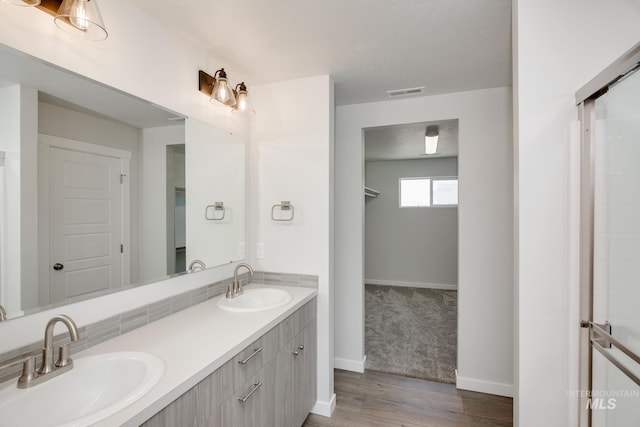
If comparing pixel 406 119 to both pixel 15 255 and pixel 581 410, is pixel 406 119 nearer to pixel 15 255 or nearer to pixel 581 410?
pixel 581 410

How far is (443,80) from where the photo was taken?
2.27 metres

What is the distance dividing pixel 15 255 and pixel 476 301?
2.88m

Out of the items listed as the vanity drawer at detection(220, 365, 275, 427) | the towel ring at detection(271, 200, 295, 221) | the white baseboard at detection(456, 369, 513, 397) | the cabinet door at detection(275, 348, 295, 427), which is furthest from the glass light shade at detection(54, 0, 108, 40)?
the white baseboard at detection(456, 369, 513, 397)

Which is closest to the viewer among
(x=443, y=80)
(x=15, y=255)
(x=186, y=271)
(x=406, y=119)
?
(x=15, y=255)

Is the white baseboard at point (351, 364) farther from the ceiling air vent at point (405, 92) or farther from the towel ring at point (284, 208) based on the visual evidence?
the ceiling air vent at point (405, 92)

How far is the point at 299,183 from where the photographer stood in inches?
88.4

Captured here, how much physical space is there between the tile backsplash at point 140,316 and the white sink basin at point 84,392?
0.10m

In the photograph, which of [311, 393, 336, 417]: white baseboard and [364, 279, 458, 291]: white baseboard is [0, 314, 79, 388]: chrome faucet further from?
[364, 279, 458, 291]: white baseboard

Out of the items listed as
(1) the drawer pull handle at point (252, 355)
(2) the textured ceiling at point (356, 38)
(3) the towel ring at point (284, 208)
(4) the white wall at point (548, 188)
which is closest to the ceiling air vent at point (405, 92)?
(2) the textured ceiling at point (356, 38)

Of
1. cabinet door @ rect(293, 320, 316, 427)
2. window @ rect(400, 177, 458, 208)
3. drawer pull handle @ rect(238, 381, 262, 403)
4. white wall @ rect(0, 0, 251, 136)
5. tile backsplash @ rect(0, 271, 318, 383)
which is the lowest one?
→ cabinet door @ rect(293, 320, 316, 427)

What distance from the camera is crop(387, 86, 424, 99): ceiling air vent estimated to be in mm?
2421

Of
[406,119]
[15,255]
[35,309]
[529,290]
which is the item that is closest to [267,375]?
[35,309]

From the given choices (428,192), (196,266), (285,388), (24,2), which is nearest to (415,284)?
(428,192)

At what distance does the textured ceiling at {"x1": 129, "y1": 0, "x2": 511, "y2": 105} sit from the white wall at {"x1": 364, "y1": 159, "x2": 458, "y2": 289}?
3407 millimetres
